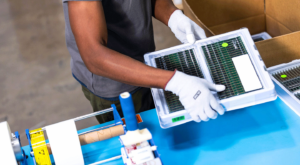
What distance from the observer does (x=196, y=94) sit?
100 cm

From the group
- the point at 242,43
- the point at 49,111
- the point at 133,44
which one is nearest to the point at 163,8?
the point at 133,44

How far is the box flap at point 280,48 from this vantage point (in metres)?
1.47

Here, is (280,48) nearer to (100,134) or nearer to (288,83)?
(288,83)

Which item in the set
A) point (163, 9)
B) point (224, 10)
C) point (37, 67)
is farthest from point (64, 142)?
point (37, 67)

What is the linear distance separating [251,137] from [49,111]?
197 centimetres

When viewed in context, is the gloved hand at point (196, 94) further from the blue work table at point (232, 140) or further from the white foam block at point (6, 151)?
the white foam block at point (6, 151)

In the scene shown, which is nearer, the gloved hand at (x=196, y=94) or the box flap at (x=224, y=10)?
the gloved hand at (x=196, y=94)

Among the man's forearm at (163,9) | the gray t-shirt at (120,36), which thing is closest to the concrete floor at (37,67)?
the gray t-shirt at (120,36)

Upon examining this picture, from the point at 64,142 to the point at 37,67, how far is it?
228cm

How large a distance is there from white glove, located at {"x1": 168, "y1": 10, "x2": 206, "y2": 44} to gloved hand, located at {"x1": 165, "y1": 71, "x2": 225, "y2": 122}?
309 millimetres

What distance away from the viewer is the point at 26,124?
2.52 meters

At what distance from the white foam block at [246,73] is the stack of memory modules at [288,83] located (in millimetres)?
229

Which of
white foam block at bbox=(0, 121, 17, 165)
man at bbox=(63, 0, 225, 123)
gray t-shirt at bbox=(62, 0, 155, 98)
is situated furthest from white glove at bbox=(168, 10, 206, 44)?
white foam block at bbox=(0, 121, 17, 165)

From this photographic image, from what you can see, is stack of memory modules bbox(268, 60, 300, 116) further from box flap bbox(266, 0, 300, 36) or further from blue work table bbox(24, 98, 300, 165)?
box flap bbox(266, 0, 300, 36)
